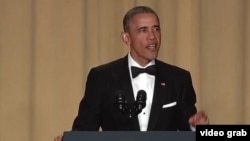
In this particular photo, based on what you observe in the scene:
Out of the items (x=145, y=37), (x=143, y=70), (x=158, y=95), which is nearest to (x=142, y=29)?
(x=145, y=37)

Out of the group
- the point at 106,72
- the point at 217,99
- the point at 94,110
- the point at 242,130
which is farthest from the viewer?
the point at 217,99

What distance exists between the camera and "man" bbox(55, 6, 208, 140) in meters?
2.11

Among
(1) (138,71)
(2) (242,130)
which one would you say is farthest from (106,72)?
(2) (242,130)

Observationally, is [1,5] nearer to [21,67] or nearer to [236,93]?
[21,67]

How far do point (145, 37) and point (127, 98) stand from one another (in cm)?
31

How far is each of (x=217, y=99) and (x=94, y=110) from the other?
1.23 meters

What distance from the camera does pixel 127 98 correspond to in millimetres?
2100

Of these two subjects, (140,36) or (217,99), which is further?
(217,99)

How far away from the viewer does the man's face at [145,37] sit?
226cm

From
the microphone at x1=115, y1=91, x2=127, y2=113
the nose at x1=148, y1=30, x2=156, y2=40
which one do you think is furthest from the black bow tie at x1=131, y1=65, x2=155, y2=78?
the microphone at x1=115, y1=91, x2=127, y2=113

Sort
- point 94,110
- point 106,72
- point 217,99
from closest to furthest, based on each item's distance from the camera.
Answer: point 94,110
point 106,72
point 217,99

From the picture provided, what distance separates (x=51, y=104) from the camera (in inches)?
127

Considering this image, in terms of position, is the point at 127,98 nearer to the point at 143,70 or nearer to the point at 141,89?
the point at 141,89

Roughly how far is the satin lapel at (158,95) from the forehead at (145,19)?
19 centimetres
